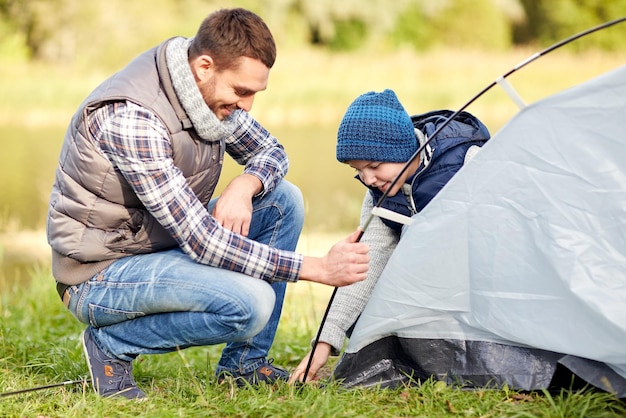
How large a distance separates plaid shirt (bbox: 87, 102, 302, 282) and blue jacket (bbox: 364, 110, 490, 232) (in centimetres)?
46

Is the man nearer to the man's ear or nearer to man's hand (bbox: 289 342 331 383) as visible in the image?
the man's ear

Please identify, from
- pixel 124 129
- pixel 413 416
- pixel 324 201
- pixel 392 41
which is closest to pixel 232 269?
pixel 124 129

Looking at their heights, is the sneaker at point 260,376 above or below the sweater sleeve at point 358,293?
below

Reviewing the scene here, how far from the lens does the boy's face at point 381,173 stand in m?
2.62

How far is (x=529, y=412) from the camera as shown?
223cm

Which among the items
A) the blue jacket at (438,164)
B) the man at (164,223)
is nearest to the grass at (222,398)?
the man at (164,223)

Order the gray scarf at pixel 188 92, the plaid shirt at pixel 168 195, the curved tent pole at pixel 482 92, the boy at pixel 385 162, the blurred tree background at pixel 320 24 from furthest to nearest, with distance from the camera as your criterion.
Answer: the blurred tree background at pixel 320 24, the boy at pixel 385 162, the gray scarf at pixel 188 92, the plaid shirt at pixel 168 195, the curved tent pole at pixel 482 92

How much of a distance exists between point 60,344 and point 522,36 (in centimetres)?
2839

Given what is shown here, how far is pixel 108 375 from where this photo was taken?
2.56 m

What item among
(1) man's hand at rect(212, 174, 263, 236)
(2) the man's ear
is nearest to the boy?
(1) man's hand at rect(212, 174, 263, 236)

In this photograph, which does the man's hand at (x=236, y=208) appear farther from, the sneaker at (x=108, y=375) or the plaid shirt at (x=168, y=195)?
the sneaker at (x=108, y=375)

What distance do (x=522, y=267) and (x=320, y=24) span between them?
23203 millimetres

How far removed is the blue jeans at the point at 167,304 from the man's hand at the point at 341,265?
0.19 meters

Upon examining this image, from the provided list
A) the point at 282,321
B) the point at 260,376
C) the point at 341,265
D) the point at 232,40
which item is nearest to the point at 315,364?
the point at 260,376
